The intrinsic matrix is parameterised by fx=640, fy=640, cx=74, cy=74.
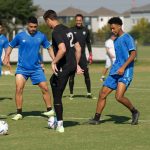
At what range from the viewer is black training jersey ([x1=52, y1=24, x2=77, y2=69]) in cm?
1120

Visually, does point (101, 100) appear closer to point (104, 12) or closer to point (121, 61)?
point (121, 61)

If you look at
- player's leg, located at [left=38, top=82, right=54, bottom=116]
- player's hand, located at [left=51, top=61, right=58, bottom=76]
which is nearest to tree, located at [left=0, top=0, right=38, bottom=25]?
player's leg, located at [left=38, top=82, right=54, bottom=116]

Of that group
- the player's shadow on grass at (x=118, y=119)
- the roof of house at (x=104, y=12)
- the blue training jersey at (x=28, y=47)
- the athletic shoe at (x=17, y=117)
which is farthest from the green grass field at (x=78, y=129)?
the roof of house at (x=104, y=12)

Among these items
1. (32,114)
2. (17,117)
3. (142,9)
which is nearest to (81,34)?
(32,114)

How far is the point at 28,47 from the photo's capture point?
13.3 metres

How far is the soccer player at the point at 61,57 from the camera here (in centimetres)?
1120

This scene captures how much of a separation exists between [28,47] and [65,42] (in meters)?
2.19

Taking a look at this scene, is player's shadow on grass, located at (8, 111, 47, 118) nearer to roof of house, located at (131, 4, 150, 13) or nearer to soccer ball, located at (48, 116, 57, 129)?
soccer ball, located at (48, 116, 57, 129)

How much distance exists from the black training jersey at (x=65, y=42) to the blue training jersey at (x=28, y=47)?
74.2 inches

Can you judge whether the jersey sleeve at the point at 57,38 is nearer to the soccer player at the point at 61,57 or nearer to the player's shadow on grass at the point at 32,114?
the soccer player at the point at 61,57

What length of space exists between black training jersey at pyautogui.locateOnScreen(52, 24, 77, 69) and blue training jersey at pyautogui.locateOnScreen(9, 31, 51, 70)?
6.18ft

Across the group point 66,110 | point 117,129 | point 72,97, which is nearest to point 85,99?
point 72,97

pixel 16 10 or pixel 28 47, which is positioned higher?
pixel 28 47

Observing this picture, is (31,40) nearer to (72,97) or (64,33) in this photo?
(64,33)
